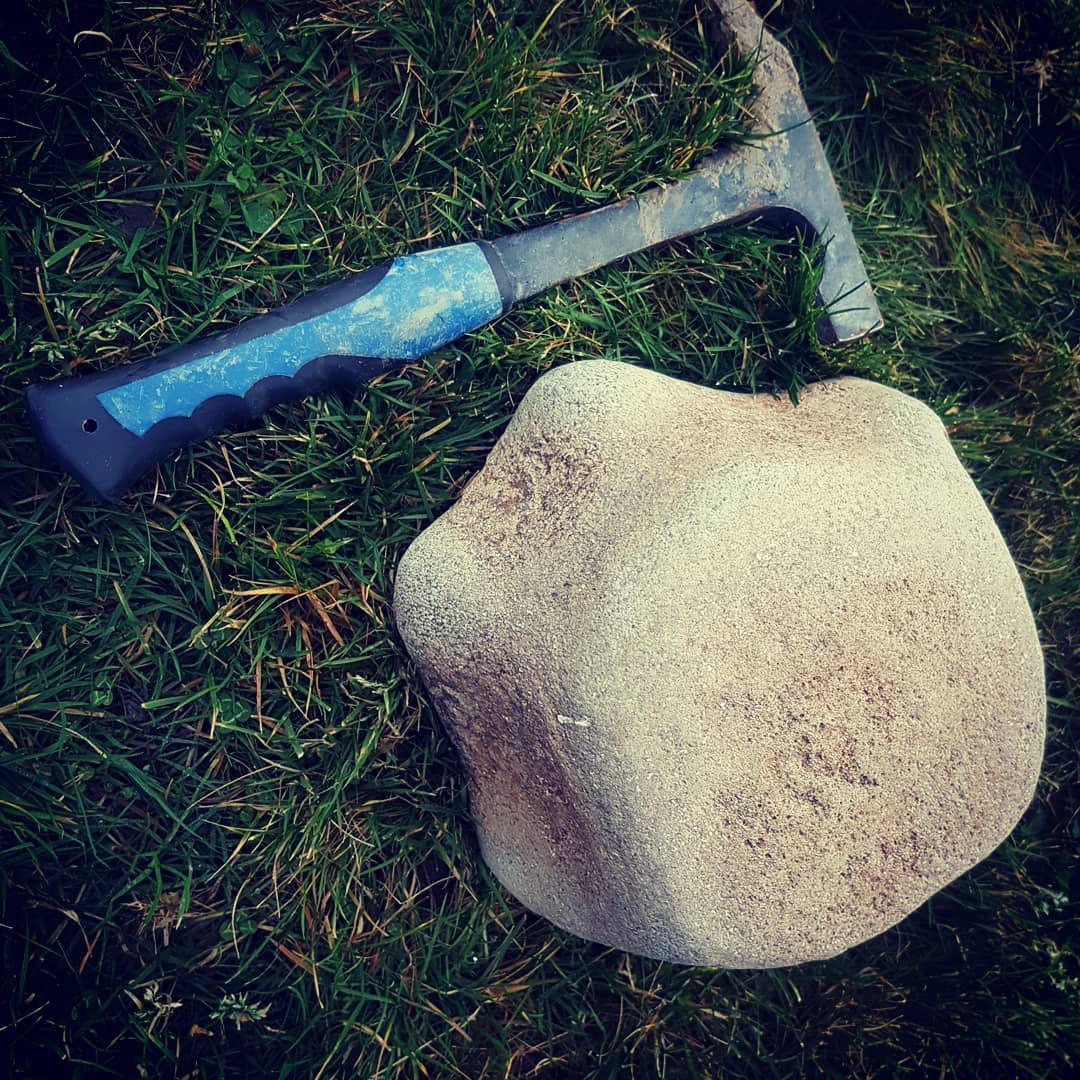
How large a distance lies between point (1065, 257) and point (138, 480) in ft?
9.08

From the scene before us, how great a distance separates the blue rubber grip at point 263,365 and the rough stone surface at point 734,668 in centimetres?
35

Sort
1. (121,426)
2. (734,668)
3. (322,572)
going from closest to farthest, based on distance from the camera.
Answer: (734,668) < (121,426) < (322,572)

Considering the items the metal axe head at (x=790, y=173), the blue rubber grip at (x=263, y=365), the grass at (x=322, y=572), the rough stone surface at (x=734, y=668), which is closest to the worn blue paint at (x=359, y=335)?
the blue rubber grip at (x=263, y=365)

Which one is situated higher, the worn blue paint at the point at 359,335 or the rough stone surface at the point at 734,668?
the worn blue paint at the point at 359,335

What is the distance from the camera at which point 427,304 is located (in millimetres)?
2023

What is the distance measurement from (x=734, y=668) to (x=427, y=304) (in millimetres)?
1106

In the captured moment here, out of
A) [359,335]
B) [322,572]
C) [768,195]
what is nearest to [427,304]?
[359,335]

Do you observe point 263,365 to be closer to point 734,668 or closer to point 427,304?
point 427,304

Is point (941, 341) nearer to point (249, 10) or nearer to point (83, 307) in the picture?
point (249, 10)

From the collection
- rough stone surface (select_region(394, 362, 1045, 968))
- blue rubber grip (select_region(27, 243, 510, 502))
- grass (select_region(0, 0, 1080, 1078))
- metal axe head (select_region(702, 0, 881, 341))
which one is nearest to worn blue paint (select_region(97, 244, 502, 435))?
blue rubber grip (select_region(27, 243, 510, 502))

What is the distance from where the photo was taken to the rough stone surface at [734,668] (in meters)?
1.76

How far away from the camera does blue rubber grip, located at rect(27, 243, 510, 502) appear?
189 centimetres

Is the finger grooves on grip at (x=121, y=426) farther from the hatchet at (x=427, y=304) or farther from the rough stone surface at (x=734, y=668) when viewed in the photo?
the rough stone surface at (x=734, y=668)

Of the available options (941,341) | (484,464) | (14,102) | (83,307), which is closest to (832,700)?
(484,464)
